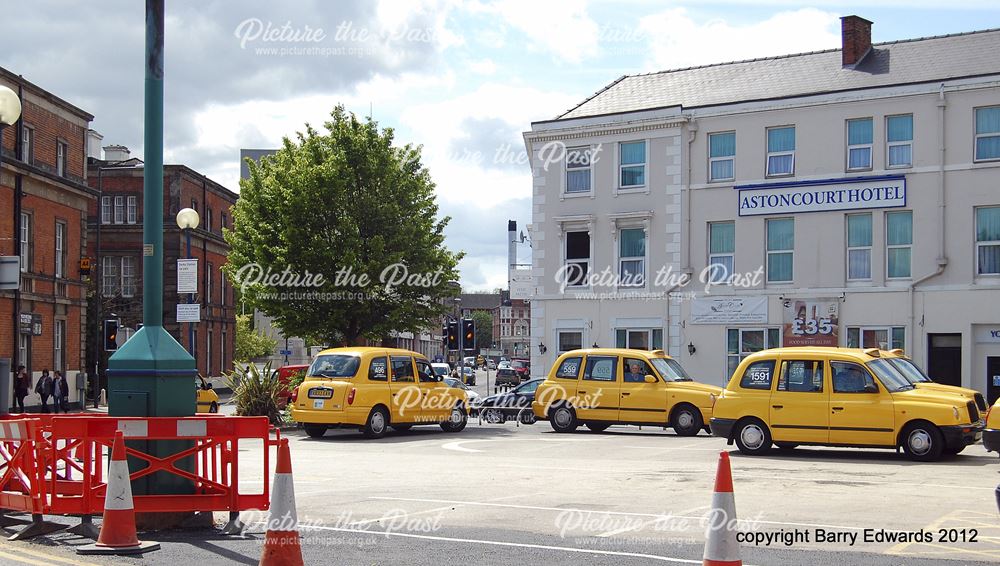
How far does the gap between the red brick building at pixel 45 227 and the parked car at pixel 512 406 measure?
18606 millimetres

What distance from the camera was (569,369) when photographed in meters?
25.3

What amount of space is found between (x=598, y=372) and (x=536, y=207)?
1394 cm

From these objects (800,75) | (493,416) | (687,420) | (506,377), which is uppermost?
(800,75)

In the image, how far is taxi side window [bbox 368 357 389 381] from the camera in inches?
931

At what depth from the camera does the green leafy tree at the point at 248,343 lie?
77625mm

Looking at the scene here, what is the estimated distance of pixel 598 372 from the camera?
25.0 metres

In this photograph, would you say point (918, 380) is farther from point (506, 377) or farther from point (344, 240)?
point (506, 377)

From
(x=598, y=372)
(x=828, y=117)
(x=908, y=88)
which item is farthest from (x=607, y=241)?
(x=598, y=372)

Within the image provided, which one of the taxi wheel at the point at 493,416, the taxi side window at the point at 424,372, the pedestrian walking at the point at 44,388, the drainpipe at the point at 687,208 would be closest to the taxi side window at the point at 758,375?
the taxi side window at the point at 424,372

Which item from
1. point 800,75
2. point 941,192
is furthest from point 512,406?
point 800,75

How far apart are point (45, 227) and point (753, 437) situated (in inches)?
1323

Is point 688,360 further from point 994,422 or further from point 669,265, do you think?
point 994,422

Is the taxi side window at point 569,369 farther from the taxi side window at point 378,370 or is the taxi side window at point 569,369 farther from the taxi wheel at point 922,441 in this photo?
the taxi wheel at point 922,441

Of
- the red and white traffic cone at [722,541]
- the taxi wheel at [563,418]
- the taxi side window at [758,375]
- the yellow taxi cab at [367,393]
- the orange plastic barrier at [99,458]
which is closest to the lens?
the red and white traffic cone at [722,541]
